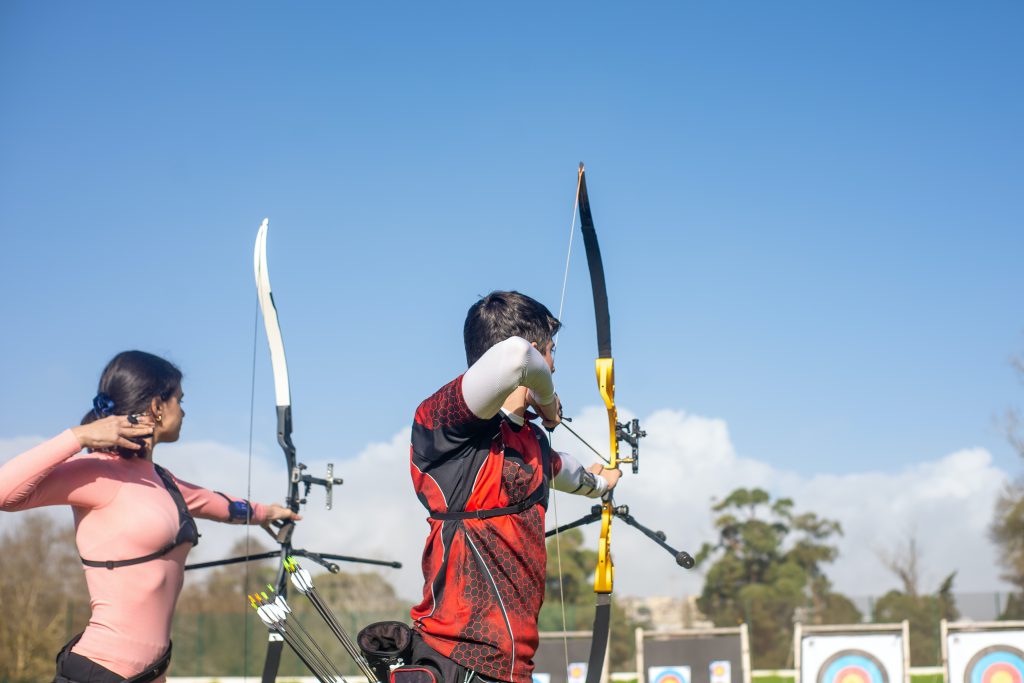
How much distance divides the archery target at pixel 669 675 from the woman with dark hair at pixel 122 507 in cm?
641

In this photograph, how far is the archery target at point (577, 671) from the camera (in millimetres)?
8703

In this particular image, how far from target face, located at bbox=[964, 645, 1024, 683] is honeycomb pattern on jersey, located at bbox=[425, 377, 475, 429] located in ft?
23.1

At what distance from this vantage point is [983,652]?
760cm

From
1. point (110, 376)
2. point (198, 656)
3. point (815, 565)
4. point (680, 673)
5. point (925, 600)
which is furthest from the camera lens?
point (815, 565)

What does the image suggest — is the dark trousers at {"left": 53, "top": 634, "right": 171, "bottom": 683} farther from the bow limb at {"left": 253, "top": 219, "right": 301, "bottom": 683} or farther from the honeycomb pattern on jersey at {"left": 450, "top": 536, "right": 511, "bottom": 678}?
the bow limb at {"left": 253, "top": 219, "right": 301, "bottom": 683}

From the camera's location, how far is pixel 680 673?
827 centimetres

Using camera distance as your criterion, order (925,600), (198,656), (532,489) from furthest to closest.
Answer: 1. (925,600)
2. (198,656)
3. (532,489)

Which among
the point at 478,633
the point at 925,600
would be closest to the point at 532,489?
the point at 478,633

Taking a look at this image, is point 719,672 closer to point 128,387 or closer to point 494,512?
point 128,387

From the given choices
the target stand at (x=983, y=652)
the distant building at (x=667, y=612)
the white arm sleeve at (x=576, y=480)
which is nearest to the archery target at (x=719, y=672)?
the target stand at (x=983, y=652)

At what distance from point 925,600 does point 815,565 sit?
409cm

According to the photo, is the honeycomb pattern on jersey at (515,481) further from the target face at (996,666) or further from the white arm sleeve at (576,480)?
the target face at (996,666)

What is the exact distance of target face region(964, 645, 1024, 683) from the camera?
24.5 ft

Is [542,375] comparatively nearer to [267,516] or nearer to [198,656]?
[267,516]
